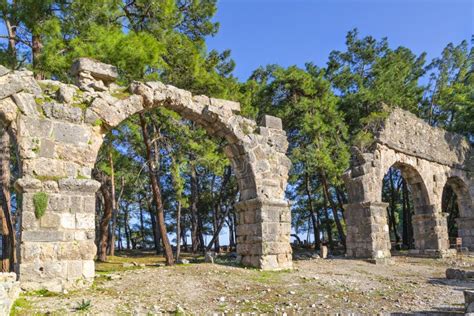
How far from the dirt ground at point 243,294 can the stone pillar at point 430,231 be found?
752cm

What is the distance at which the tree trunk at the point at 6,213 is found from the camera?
35.8 feet

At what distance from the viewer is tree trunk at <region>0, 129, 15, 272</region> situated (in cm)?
1092

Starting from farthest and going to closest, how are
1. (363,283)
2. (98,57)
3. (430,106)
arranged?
(430,106), (98,57), (363,283)

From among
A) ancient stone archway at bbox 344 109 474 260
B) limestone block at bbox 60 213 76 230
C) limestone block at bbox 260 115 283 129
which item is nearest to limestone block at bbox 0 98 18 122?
limestone block at bbox 60 213 76 230

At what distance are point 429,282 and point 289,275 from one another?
3.08 metres

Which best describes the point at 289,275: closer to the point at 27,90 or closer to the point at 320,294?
the point at 320,294

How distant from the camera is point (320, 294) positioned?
7.04m

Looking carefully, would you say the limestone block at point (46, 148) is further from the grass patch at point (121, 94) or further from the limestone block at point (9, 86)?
the grass patch at point (121, 94)

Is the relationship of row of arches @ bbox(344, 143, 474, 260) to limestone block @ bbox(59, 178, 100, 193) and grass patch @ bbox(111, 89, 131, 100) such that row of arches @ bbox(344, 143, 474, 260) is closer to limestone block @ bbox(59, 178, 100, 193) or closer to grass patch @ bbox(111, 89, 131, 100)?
grass patch @ bbox(111, 89, 131, 100)

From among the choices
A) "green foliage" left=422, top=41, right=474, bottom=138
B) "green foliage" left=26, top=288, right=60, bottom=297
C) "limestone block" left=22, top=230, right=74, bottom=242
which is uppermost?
"green foliage" left=422, top=41, right=474, bottom=138

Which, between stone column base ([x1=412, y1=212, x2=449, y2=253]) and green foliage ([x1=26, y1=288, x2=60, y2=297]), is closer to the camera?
green foliage ([x1=26, y1=288, x2=60, y2=297])

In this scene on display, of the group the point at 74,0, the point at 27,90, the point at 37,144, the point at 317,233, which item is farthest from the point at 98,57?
the point at 317,233

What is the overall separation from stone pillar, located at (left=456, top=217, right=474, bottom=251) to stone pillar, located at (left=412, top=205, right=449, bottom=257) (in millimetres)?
3244

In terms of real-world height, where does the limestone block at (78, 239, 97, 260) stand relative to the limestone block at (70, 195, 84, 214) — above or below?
below
